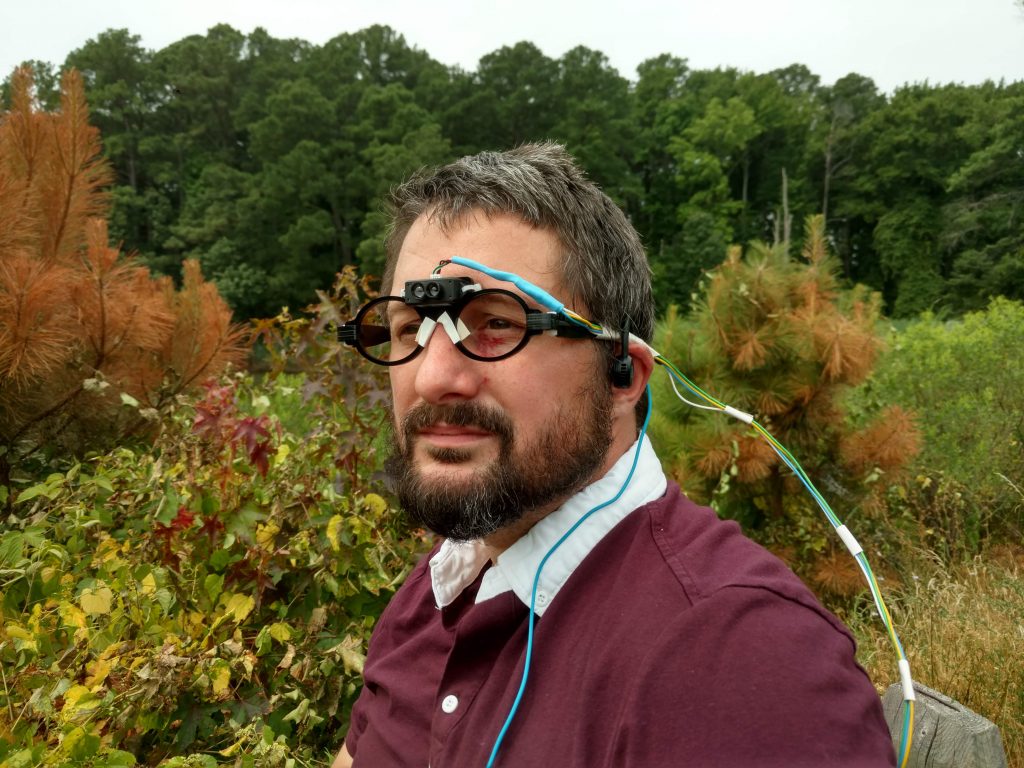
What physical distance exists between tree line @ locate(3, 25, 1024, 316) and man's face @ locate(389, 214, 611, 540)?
26.5 metres

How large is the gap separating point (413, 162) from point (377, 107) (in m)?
8.48

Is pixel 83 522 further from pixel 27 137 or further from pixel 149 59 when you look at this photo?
pixel 149 59

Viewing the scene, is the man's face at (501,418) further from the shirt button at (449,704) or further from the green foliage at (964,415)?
the green foliage at (964,415)

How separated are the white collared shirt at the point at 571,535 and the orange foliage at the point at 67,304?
8.14ft

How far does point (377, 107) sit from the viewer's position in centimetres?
3378

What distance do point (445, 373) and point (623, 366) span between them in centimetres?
34

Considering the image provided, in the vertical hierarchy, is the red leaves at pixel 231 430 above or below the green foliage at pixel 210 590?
above

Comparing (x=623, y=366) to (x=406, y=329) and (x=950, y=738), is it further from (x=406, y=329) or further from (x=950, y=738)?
(x=950, y=738)

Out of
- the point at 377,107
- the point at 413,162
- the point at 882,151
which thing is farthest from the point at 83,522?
the point at 882,151

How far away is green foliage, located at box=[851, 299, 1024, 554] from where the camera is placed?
14.3 feet

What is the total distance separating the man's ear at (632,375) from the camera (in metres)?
1.34

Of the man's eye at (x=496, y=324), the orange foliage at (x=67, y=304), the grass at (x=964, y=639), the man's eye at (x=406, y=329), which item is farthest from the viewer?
the orange foliage at (x=67, y=304)

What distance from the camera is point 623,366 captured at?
1335 mm

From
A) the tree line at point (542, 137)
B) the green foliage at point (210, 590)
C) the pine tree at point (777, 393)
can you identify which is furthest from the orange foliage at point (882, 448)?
the tree line at point (542, 137)
